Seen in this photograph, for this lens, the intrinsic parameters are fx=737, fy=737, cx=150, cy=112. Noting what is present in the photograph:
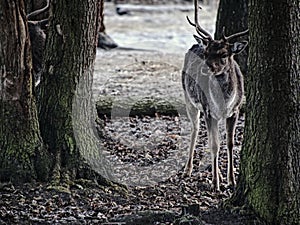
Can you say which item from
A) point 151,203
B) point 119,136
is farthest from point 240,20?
point 151,203

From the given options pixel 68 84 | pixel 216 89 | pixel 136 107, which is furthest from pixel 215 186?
pixel 136 107

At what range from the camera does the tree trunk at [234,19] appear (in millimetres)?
9797

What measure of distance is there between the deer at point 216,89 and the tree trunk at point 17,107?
1606 mm

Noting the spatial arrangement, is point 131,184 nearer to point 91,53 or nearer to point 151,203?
point 151,203

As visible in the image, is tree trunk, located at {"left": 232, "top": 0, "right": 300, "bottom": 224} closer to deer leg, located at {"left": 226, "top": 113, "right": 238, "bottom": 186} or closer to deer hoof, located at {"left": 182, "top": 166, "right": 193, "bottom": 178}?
deer leg, located at {"left": 226, "top": 113, "right": 238, "bottom": 186}

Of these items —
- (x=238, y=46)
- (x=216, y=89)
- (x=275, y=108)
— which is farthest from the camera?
(x=216, y=89)

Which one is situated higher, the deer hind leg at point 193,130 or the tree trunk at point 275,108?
the tree trunk at point 275,108

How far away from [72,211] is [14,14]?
1.61 meters

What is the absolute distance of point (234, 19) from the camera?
983 cm

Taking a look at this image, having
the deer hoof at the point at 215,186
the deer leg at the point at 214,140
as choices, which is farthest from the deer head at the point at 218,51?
the deer hoof at the point at 215,186

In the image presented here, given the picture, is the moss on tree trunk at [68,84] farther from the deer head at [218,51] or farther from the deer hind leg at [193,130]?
the deer hind leg at [193,130]

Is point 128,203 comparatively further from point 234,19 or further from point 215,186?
point 234,19

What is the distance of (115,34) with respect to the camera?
18656 mm

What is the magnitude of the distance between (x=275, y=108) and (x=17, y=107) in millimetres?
2112
